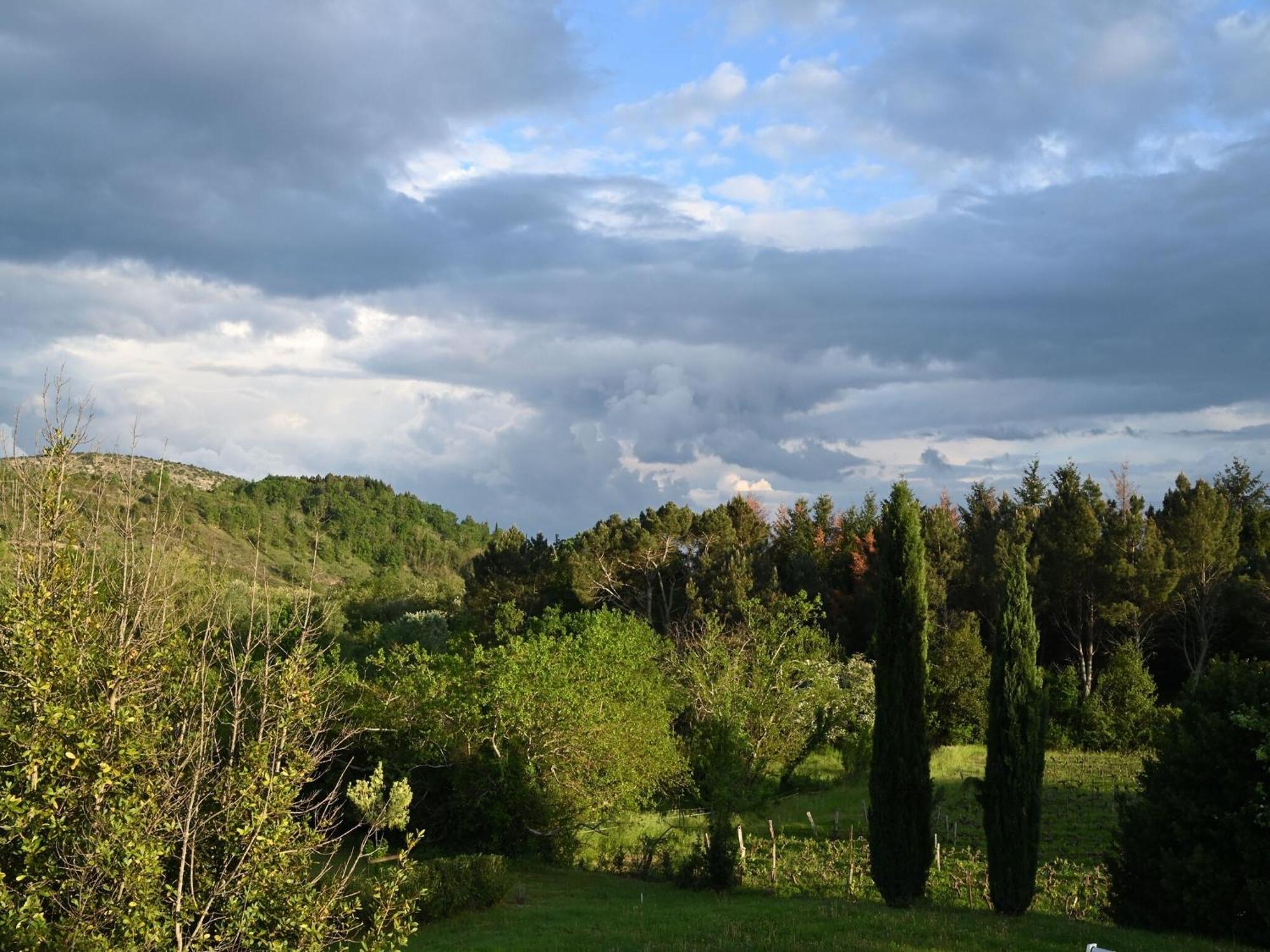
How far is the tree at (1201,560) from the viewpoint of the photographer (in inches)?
1881

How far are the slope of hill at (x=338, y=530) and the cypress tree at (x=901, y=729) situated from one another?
5495cm

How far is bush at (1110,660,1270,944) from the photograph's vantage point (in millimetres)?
15289

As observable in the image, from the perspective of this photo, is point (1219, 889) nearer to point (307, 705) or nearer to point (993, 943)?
point (993, 943)

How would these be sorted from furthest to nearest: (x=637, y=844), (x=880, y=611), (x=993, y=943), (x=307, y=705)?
1. (x=637, y=844)
2. (x=880, y=611)
3. (x=993, y=943)
4. (x=307, y=705)

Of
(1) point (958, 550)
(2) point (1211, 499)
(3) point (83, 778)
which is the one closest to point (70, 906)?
(3) point (83, 778)

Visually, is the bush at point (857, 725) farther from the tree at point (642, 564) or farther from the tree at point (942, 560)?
the tree at point (642, 564)

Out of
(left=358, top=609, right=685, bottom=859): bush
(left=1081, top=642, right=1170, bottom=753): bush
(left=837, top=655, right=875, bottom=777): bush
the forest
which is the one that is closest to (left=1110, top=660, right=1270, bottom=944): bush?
the forest

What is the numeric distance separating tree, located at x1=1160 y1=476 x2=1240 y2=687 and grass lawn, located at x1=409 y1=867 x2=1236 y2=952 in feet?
119

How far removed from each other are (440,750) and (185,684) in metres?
18.5

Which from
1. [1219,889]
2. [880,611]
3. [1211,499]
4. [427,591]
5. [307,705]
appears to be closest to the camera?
[307,705]

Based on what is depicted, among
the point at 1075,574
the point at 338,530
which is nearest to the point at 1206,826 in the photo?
the point at 1075,574

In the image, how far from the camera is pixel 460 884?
19.2 metres

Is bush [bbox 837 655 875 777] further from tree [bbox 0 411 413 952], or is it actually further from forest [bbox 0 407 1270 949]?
tree [bbox 0 411 413 952]

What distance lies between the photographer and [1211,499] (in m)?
49.8
